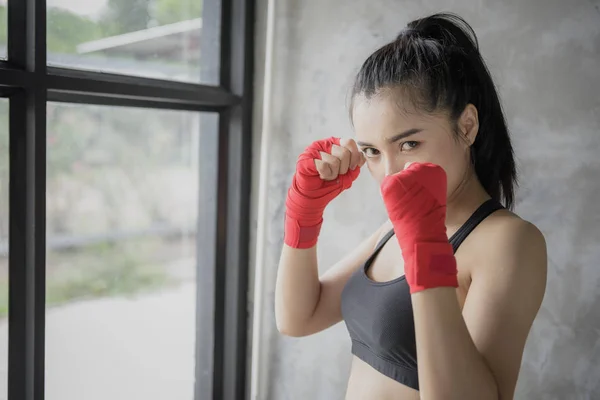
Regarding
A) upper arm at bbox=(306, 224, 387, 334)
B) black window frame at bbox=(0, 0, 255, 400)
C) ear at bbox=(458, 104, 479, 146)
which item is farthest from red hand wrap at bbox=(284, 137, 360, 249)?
black window frame at bbox=(0, 0, 255, 400)

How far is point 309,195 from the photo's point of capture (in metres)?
1.39

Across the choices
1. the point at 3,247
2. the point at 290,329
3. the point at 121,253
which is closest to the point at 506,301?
the point at 290,329

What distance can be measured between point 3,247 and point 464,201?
1071 millimetres

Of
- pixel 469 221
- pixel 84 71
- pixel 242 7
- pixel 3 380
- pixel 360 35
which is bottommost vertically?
pixel 3 380

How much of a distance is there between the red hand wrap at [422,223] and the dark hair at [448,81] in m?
0.17

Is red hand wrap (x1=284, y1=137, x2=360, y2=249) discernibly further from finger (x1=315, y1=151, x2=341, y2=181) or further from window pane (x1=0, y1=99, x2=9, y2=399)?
window pane (x1=0, y1=99, x2=9, y2=399)

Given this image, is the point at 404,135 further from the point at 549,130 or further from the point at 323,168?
the point at 549,130

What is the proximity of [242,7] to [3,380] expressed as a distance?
4.21 feet

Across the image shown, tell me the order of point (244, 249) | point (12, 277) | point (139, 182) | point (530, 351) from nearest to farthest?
point (12, 277), point (530, 351), point (139, 182), point (244, 249)

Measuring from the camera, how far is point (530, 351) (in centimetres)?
158

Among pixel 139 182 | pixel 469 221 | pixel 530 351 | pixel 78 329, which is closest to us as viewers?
pixel 469 221

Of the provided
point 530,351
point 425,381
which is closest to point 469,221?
point 425,381

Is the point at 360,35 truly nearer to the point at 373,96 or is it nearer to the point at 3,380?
the point at 373,96

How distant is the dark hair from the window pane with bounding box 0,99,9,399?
835mm
